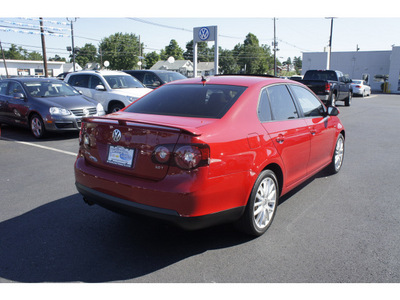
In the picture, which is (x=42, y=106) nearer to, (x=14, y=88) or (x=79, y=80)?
(x=14, y=88)

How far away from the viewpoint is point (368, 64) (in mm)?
47375

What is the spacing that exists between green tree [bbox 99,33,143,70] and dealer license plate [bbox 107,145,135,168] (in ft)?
281

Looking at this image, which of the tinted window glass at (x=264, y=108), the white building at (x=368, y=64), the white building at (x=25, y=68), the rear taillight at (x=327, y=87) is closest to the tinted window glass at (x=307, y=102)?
the tinted window glass at (x=264, y=108)

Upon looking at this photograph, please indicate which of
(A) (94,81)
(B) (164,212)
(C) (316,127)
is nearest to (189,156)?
(B) (164,212)

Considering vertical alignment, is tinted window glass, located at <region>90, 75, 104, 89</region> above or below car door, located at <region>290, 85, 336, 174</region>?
above

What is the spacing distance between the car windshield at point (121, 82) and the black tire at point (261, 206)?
9.12 metres

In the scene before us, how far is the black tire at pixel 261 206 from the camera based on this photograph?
3.38 metres

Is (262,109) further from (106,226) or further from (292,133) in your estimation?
(106,226)

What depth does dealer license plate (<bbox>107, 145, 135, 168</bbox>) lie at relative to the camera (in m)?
3.17

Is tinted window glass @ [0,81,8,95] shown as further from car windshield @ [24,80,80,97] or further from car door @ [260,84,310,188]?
car door @ [260,84,310,188]

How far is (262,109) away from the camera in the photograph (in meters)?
3.76

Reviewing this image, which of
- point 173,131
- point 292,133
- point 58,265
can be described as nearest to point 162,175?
point 173,131

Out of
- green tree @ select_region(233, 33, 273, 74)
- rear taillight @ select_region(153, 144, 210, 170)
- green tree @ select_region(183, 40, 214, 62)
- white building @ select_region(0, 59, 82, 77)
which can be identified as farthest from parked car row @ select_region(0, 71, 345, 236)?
green tree @ select_region(183, 40, 214, 62)

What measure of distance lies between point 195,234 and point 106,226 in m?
1.00
